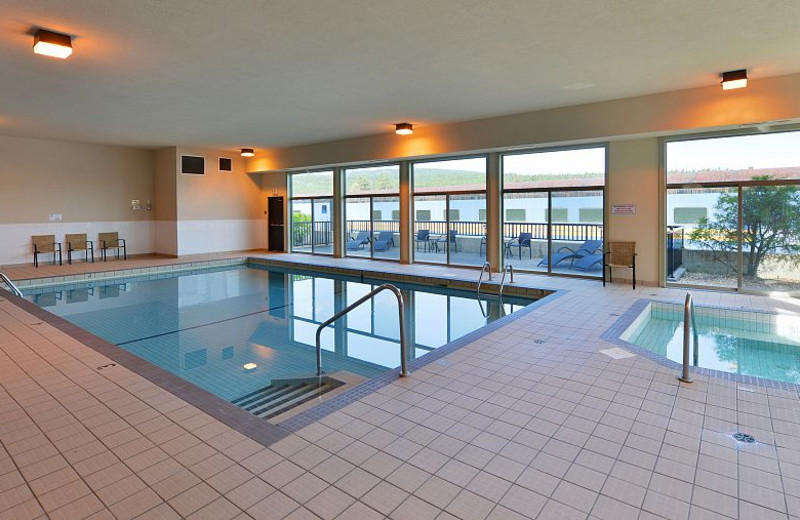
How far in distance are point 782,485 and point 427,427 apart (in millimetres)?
1563

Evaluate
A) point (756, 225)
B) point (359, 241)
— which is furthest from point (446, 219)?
point (756, 225)

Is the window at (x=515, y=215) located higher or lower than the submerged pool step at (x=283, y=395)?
higher

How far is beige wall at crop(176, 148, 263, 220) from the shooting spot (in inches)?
427

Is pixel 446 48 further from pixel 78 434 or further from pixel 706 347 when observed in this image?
pixel 78 434

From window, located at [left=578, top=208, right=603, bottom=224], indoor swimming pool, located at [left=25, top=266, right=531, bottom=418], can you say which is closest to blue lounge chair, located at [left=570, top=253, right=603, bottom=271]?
window, located at [left=578, top=208, right=603, bottom=224]

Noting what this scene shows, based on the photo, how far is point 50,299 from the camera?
23.1ft

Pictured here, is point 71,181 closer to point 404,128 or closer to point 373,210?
point 373,210

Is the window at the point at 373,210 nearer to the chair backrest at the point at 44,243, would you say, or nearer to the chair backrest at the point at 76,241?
the chair backrest at the point at 76,241

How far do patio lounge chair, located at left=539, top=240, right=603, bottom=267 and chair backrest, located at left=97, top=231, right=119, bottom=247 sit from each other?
946cm

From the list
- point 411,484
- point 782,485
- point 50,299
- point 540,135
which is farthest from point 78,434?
point 540,135

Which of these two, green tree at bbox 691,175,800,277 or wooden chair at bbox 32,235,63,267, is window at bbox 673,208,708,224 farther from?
wooden chair at bbox 32,235,63,267

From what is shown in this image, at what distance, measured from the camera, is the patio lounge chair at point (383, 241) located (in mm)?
10539

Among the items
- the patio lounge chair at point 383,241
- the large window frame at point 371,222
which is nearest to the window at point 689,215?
the large window frame at point 371,222

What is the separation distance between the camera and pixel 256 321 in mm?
5742
